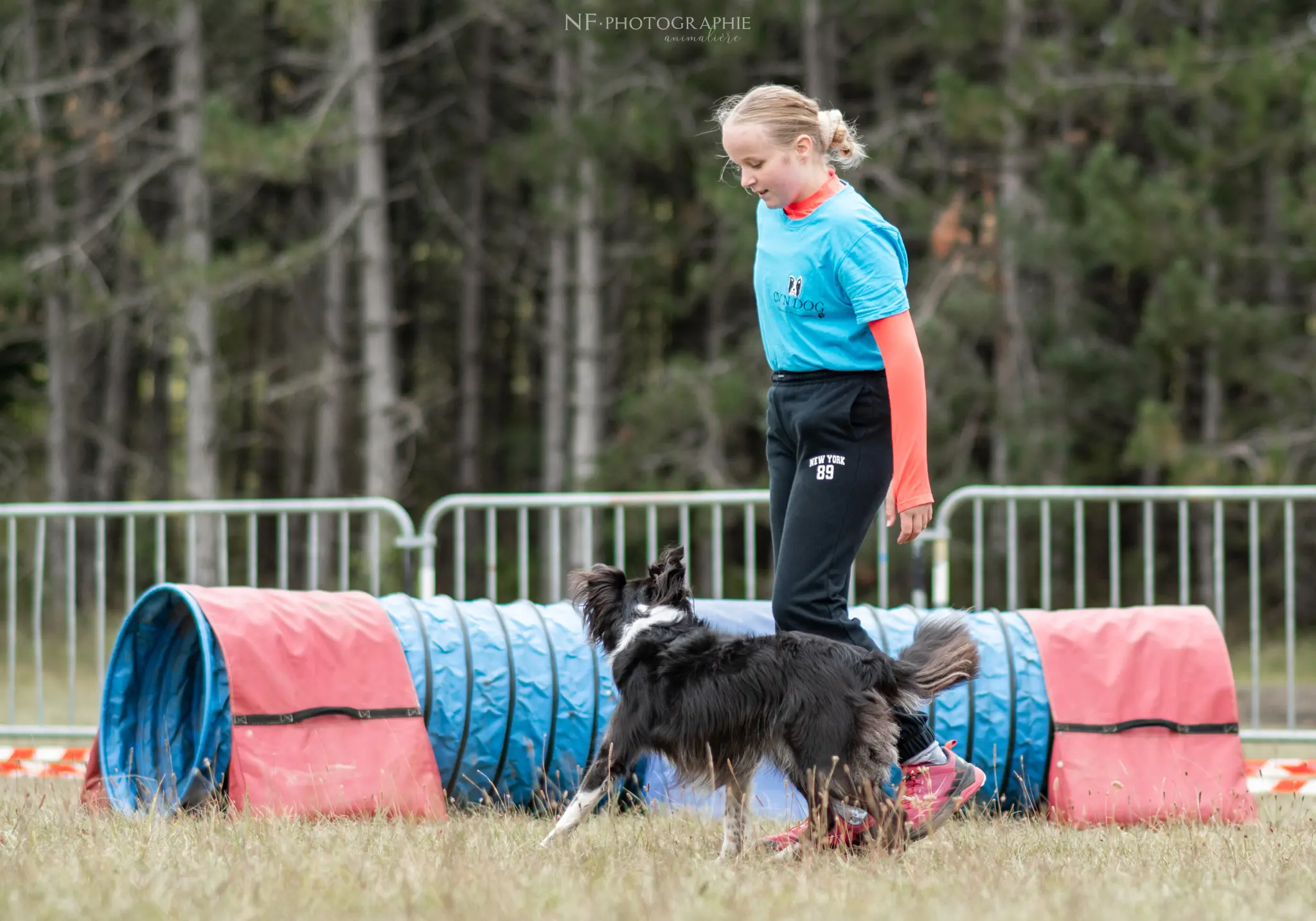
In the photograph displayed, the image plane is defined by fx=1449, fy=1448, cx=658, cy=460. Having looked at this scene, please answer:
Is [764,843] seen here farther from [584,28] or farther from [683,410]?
[584,28]

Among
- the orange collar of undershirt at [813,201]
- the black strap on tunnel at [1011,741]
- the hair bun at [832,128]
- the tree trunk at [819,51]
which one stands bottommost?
the black strap on tunnel at [1011,741]

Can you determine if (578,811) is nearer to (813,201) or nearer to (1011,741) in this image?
(813,201)

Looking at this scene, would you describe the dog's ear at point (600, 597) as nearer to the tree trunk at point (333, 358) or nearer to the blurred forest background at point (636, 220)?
the blurred forest background at point (636, 220)

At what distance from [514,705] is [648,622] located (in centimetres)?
142

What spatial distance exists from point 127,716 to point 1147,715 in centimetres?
360

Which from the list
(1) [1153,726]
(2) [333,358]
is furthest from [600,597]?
(2) [333,358]

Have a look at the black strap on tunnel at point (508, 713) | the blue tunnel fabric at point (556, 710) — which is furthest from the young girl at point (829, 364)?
the black strap on tunnel at point (508, 713)

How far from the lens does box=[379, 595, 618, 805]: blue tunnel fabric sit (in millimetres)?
5039

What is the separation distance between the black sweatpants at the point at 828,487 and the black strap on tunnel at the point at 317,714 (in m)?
1.68

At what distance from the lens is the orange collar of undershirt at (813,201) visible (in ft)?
12.3

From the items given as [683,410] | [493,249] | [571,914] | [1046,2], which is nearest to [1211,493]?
[571,914]

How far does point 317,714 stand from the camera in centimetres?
478

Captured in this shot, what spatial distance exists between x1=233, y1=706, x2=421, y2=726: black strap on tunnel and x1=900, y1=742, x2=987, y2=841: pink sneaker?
1.86 metres

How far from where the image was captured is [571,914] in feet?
9.02
